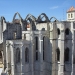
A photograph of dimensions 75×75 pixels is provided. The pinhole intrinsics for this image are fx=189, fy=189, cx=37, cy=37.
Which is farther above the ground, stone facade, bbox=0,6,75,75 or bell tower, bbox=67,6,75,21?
bell tower, bbox=67,6,75,21

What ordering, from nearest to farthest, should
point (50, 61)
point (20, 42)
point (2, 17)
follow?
point (20, 42) → point (50, 61) → point (2, 17)

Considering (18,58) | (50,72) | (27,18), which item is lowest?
(50,72)

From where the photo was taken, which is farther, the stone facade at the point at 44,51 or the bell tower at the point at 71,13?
the bell tower at the point at 71,13

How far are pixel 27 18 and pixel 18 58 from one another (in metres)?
8.52

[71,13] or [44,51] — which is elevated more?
[71,13]

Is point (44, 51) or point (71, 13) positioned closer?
point (44, 51)

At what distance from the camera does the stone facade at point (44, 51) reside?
27.3 metres

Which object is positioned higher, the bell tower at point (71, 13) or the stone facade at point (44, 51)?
the bell tower at point (71, 13)

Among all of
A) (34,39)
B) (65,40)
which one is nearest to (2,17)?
(34,39)

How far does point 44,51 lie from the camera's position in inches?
1158

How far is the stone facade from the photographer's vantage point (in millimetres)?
27312

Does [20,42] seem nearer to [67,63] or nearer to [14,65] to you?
[14,65]

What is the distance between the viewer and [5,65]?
29922 mm

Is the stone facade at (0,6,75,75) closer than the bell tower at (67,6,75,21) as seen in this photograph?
Yes
